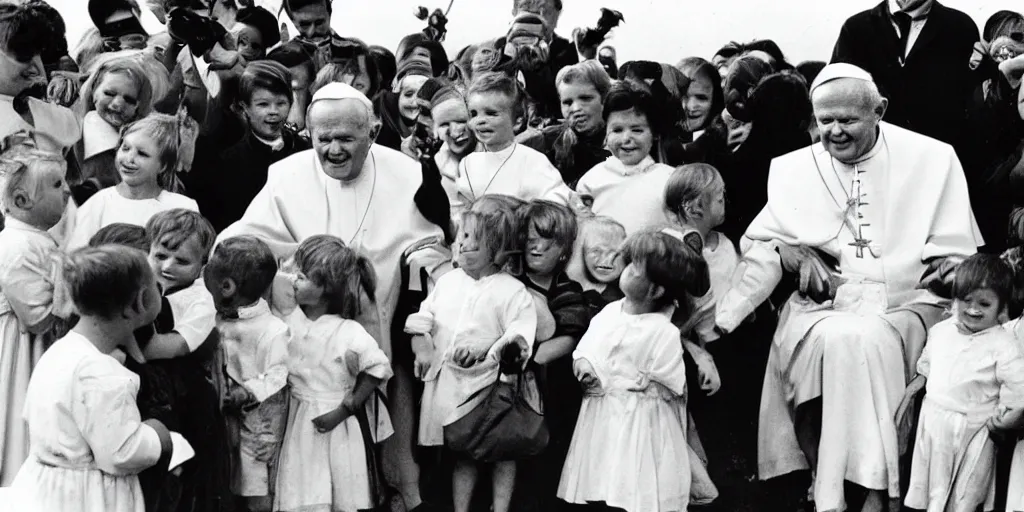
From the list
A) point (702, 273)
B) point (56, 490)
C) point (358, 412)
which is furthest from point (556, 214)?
point (56, 490)

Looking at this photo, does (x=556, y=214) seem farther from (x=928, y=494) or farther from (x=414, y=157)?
(x=928, y=494)

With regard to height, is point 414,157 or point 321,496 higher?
point 414,157

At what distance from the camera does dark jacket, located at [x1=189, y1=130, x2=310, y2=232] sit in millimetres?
8680

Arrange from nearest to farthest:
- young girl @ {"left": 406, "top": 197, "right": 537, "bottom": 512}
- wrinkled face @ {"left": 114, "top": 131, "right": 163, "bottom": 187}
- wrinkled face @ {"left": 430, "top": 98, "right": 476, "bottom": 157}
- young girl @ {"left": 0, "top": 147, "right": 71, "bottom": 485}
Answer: young girl @ {"left": 0, "top": 147, "right": 71, "bottom": 485} < young girl @ {"left": 406, "top": 197, "right": 537, "bottom": 512} < wrinkled face @ {"left": 114, "top": 131, "right": 163, "bottom": 187} < wrinkled face @ {"left": 430, "top": 98, "right": 476, "bottom": 157}

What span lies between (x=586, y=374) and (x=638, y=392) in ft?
0.78

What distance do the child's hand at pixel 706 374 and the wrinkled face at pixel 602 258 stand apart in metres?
0.61

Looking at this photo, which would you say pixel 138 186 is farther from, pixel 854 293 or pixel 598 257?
pixel 854 293

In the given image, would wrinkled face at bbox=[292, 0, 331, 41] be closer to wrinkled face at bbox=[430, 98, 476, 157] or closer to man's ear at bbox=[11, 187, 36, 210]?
wrinkled face at bbox=[430, 98, 476, 157]

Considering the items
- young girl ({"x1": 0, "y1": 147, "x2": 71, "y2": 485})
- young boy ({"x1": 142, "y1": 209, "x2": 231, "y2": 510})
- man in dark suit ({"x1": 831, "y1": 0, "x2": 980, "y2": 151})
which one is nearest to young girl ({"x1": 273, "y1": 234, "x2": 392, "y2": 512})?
young boy ({"x1": 142, "y1": 209, "x2": 231, "y2": 510})

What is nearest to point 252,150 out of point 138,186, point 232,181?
point 232,181

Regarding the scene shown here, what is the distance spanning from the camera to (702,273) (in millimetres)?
7242

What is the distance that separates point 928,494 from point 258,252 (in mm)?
3057

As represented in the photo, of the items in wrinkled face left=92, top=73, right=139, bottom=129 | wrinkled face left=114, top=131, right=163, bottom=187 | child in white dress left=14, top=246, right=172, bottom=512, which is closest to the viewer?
child in white dress left=14, top=246, right=172, bottom=512

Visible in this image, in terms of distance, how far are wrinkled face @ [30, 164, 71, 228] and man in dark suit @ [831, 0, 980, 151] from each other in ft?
15.0
